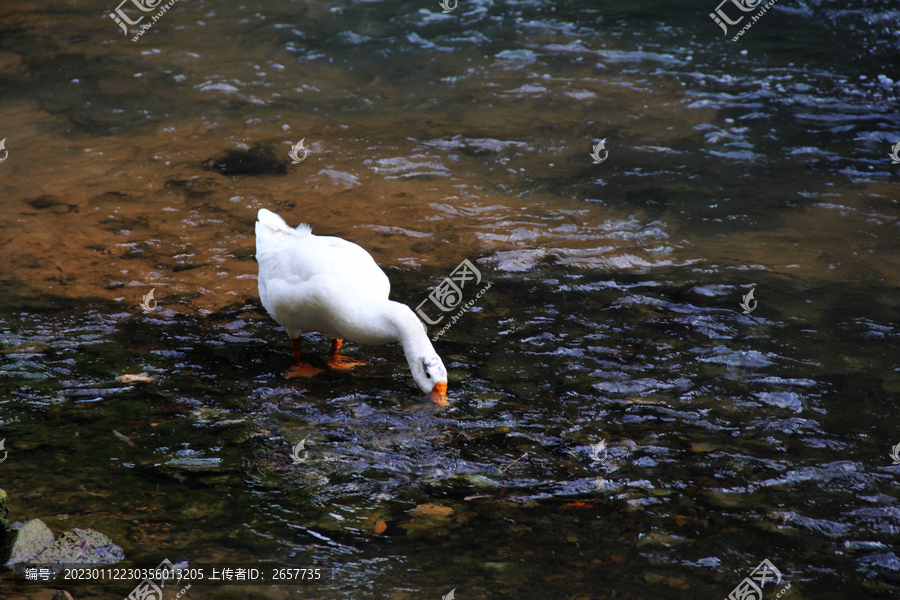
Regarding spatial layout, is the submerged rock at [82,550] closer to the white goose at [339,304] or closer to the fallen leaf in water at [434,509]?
the fallen leaf in water at [434,509]

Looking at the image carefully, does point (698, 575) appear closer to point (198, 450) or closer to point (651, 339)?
point (651, 339)

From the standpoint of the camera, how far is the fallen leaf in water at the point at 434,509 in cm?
374

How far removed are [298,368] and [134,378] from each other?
3.75 ft

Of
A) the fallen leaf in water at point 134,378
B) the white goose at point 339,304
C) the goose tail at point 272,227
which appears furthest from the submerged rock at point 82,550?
the goose tail at point 272,227

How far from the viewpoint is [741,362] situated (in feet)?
17.0

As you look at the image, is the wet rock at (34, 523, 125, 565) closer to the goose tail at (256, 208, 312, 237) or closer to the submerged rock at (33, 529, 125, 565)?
the submerged rock at (33, 529, 125, 565)

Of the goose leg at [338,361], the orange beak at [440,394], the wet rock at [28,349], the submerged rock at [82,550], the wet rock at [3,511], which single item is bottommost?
the goose leg at [338,361]

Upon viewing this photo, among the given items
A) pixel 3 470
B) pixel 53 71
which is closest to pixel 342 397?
pixel 3 470

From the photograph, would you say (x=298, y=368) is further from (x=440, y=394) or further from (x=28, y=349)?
(x=28, y=349)

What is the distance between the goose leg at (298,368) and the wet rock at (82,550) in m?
2.04

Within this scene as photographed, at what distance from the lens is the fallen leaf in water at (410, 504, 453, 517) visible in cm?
374

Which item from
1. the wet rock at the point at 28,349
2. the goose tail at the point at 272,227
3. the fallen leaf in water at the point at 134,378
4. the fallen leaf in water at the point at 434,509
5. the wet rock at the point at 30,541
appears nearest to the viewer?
the wet rock at the point at 30,541

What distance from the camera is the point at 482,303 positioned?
610 centimetres

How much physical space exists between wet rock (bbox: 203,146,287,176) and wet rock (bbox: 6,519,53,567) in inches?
224
